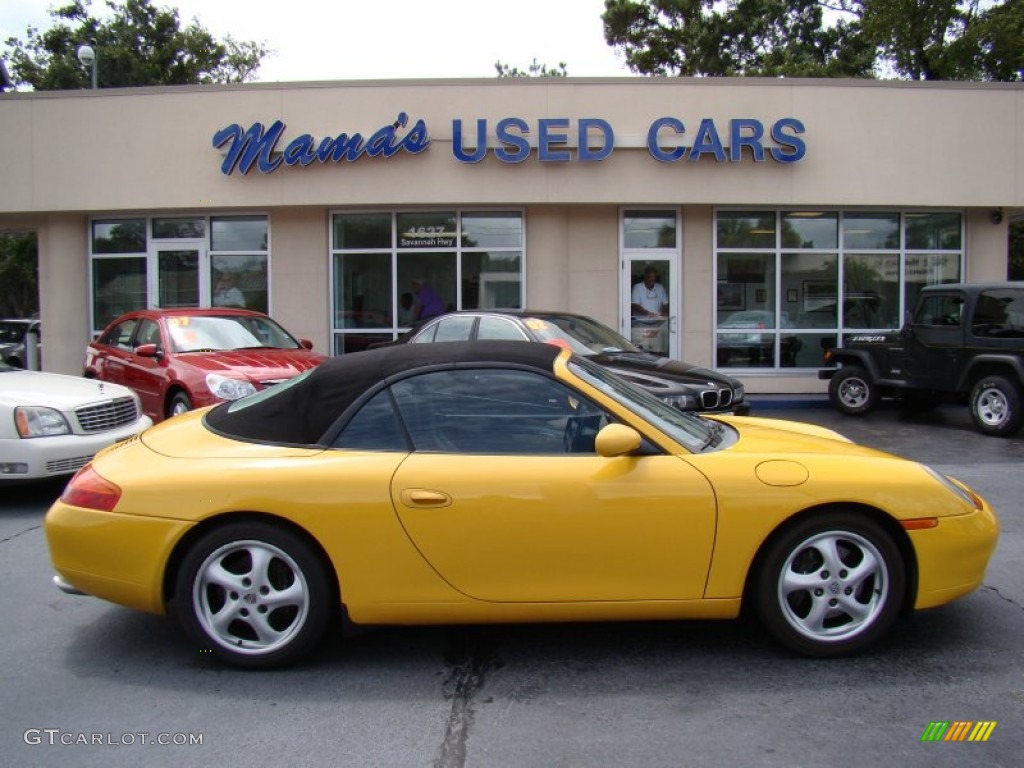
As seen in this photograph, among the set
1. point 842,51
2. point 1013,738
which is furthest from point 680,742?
point 842,51

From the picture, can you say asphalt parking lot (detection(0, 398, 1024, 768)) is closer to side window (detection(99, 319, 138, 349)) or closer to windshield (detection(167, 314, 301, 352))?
windshield (detection(167, 314, 301, 352))

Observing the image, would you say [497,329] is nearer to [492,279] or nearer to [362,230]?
[492,279]

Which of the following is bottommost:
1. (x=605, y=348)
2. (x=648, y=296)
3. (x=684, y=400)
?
(x=684, y=400)

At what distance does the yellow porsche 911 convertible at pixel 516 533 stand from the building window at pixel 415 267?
10597 millimetres

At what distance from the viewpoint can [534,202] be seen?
534 inches

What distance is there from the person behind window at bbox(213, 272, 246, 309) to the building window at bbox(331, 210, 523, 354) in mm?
1678

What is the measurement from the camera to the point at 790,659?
12.1ft

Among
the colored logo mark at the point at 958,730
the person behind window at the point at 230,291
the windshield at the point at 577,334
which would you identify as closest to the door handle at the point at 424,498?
the colored logo mark at the point at 958,730

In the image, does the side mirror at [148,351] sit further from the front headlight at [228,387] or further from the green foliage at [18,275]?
the green foliage at [18,275]

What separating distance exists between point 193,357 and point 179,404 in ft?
1.75

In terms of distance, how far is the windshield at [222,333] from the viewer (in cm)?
948

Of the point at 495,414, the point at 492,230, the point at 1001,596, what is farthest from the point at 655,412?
the point at 492,230

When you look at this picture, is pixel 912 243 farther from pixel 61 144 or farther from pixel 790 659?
pixel 61 144

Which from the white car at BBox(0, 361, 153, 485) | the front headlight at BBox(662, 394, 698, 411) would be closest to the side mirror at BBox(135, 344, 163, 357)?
the white car at BBox(0, 361, 153, 485)
